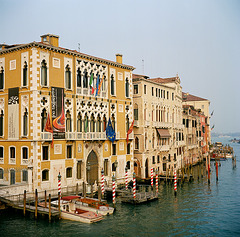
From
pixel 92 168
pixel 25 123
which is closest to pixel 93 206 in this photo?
pixel 92 168

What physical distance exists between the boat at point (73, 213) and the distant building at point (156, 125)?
14522mm

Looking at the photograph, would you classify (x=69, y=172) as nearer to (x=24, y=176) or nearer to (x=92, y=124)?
(x=24, y=176)

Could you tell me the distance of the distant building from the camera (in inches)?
1521

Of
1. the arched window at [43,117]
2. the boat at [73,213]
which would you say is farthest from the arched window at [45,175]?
the arched window at [43,117]

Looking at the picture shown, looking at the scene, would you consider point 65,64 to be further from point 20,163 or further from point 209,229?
point 209,229

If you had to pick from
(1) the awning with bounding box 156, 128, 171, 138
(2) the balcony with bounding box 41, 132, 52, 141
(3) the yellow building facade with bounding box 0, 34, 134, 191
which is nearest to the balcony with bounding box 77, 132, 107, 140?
(3) the yellow building facade with bounding box 0, 34, 134, 191

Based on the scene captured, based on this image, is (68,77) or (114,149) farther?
(114,149)

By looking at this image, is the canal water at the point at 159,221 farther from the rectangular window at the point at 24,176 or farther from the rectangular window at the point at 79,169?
the rectangular window at the point at 79,169

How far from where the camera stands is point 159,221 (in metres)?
23.3

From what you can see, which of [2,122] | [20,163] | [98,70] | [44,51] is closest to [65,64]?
[44,51]

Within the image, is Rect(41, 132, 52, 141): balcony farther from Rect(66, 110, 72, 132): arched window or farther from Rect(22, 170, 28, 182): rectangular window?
Rect(22, 170, 28, 182): rectangular window

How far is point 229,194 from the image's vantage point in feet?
109

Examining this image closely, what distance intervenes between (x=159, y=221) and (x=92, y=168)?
9688 mm

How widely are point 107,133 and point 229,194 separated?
1346 centimetres
